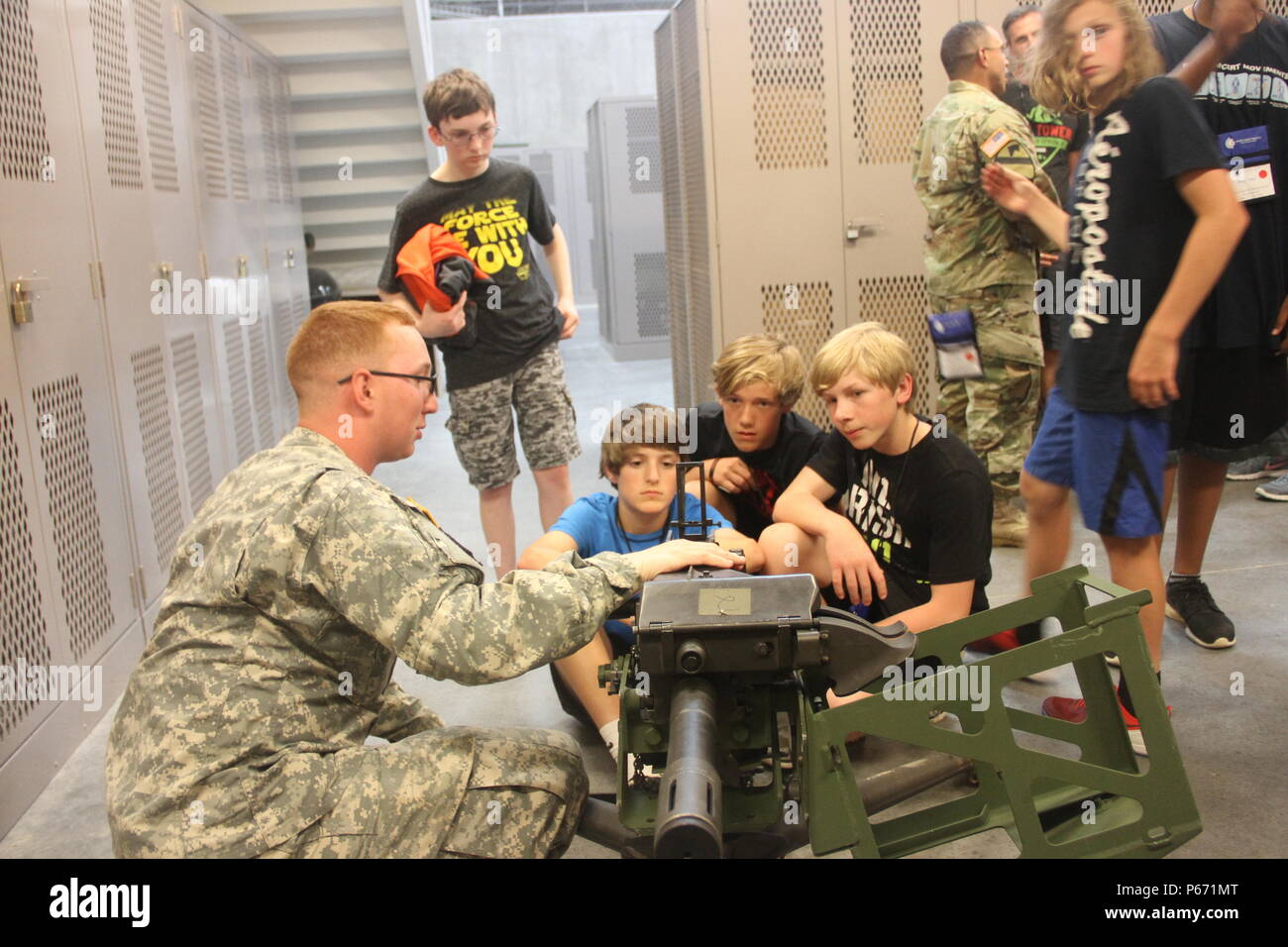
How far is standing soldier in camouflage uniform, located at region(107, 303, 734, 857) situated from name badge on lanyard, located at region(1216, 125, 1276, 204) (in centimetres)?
165

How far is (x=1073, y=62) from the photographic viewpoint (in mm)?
2082

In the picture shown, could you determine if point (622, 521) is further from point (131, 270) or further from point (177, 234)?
point (177, 234)

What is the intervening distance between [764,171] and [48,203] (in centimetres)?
248

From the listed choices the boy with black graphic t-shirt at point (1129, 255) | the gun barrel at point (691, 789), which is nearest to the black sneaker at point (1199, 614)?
the boy with black graphic t-shirt at point (1129, 255)

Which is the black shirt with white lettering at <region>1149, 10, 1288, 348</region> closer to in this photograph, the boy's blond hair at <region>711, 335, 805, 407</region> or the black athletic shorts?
the black athletic shorts

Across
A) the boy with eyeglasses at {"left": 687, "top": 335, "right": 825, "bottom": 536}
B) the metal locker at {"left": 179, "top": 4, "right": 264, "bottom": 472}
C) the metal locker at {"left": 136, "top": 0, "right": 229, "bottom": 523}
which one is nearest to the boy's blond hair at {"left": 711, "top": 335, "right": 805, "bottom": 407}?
the boy with eyeglasses at {"left": 687, "top": 335, "right": 825, "bottom": 536}

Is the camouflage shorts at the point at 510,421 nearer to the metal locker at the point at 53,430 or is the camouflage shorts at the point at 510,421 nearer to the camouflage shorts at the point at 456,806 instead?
the metal locker at the point at 53,430

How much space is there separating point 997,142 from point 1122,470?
1667 mm

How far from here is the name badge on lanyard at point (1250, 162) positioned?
2.51m

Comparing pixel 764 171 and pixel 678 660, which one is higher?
pixel 764 171

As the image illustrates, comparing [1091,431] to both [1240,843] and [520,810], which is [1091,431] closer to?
[1240,843]

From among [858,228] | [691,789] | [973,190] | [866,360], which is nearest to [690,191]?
[858,228]
